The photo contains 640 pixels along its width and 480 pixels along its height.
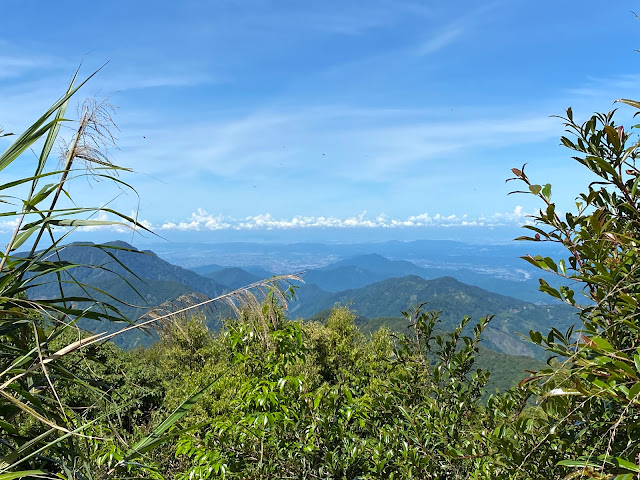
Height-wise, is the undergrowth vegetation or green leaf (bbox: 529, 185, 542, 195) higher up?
green leaf (bbox: 529, 185, 542, 195)

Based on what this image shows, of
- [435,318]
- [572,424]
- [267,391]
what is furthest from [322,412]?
[572,424]

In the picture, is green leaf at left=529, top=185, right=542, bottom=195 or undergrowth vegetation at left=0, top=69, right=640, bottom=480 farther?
green leaf at left=529, top=185, right=542, bottom=195

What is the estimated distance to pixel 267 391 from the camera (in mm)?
4094

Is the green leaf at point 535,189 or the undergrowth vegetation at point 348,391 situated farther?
the green leaf at point 535,189

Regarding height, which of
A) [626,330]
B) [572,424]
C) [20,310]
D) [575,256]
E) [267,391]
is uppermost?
[575,256]

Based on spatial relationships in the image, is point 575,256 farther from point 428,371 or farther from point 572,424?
point 428,371

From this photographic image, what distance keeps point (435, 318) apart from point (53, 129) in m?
3.96

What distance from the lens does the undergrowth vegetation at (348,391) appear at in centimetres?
179

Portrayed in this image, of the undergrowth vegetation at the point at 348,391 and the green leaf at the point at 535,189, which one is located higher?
the green leaf at the point at 535,189

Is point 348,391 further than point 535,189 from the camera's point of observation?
Yes

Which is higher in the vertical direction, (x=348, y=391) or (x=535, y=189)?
(x=535, y=189)

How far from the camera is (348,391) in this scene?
441 cm

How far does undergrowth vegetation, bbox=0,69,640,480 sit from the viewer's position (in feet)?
5.87

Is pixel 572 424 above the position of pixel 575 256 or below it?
below
